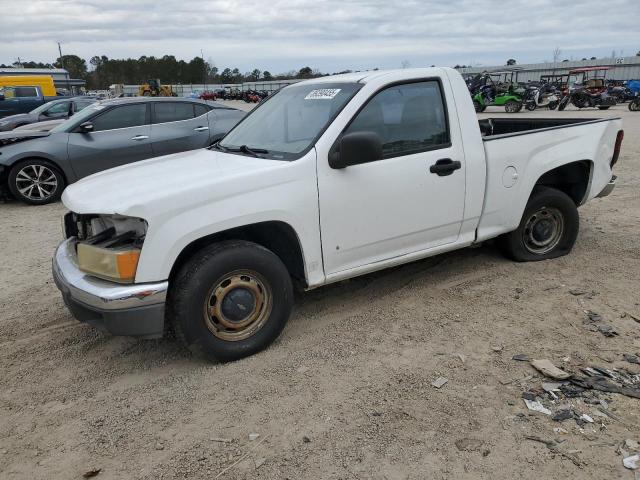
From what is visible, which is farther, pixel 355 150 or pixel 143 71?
pixel 143 71

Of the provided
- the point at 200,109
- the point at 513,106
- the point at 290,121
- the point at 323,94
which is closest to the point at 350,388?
the point at 290,121

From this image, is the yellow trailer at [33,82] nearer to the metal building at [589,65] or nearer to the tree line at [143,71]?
the metal building at [589,65]

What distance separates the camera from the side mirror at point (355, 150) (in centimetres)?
343

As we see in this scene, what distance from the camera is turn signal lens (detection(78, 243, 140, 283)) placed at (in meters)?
3.04

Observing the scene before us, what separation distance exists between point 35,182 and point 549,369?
26.6 ft

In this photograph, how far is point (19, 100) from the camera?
20.2 meters

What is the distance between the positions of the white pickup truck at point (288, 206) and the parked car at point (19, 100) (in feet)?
63.0

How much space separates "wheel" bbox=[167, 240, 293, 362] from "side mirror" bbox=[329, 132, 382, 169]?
78cm

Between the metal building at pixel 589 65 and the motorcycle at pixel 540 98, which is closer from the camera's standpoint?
the motorcycle at pixel 540 98

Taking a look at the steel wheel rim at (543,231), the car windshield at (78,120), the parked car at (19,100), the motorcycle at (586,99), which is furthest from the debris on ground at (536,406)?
the motorcycle at (586,99)

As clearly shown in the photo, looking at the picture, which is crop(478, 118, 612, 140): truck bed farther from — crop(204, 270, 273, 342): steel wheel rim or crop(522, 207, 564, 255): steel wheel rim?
crop(204, 270, 273, 342): steel wheel rim

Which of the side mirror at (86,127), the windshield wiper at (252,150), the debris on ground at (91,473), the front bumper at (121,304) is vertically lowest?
the debris on ground at (91,473)

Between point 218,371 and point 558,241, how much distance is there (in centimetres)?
363

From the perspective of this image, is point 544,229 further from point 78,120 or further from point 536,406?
point 78,120
